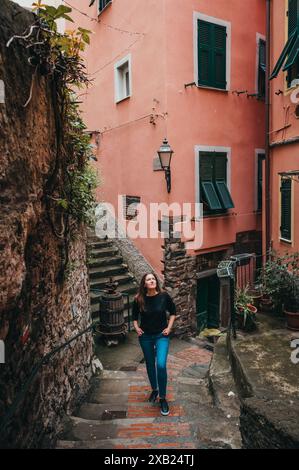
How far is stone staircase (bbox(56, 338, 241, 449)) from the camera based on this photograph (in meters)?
3.66

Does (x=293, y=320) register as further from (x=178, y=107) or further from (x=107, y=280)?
(x=178, y=107)

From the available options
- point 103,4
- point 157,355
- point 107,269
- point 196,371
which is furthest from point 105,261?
point 103,4

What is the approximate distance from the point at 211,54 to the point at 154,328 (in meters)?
7.62

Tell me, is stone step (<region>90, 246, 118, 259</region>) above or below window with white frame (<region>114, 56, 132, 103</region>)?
below

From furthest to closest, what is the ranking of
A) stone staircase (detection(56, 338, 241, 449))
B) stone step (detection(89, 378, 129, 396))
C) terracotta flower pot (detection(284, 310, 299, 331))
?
terracotta flower pot (detection(284, 310, 299, 331)) → stone step (detection(89, 378, 129, 396)) → stone staircase (detection(56, 338, 241, 449))

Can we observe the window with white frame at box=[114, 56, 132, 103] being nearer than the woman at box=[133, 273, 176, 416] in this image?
No

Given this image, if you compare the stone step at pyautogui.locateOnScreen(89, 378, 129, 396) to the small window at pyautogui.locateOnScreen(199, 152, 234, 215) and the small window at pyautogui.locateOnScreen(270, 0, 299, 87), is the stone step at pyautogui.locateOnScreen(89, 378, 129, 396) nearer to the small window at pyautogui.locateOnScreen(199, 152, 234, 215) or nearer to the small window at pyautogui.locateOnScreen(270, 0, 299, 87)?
the small window at pyautogui.locateOnScreen(199, 152, 234, 215)

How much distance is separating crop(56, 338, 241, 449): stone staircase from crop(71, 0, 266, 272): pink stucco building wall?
4.43 metres

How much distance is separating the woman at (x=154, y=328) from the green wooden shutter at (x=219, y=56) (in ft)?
22.8

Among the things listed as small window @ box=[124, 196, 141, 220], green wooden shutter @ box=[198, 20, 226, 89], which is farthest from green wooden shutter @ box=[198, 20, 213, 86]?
small window @ box=[124, 196, 141, 220]

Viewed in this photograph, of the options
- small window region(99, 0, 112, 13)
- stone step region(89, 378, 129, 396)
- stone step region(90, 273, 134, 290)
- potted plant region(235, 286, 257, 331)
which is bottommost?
stone step region(89, 378, 129, 396)

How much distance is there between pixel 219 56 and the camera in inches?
373

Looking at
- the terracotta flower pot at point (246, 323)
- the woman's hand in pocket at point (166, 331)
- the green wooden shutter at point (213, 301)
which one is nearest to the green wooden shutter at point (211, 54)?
the green wooden shutter at point (213, 301)
